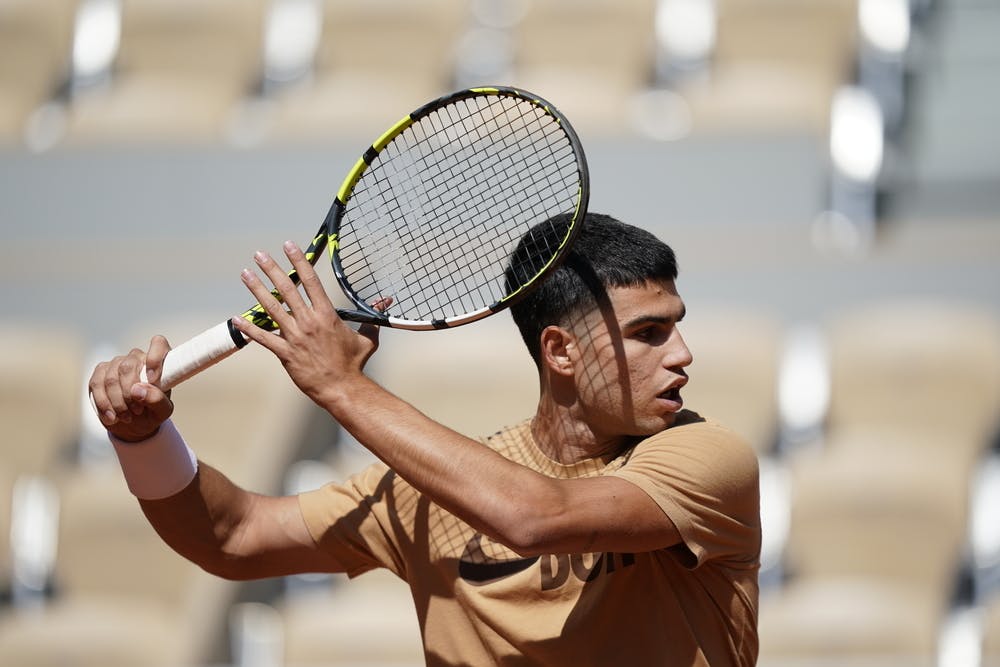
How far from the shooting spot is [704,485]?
2.13 m

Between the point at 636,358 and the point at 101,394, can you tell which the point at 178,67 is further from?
the point at 636,358

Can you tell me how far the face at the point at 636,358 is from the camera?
7.25 ft

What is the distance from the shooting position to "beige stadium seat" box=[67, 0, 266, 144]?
292 inches

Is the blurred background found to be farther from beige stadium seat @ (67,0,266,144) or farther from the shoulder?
the shoulder

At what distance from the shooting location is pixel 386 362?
19.6 feet

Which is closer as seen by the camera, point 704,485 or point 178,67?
point 704,485

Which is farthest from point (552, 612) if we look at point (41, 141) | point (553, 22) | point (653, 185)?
point (41, 141)

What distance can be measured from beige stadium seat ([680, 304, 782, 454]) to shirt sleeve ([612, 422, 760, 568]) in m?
→ 3.19

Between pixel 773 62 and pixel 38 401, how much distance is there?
3.85m

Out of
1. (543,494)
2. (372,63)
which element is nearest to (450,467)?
(543,494)

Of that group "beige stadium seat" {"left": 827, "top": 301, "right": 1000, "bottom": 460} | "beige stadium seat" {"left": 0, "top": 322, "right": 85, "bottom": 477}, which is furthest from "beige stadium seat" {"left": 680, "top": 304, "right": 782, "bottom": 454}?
"beige stadium seat" {"left": 0, "top": 322, "right": 85, "bottom": 477}

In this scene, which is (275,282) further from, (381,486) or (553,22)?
(553,22)

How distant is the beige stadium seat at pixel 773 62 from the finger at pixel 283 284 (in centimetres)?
496

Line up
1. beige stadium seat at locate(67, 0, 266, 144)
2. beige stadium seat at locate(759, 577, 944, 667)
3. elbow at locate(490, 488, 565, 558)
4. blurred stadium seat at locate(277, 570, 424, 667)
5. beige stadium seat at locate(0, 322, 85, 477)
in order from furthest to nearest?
beige stadium seat at locate(67, 0, 266, 144) < beige stadium seat at locate(0, 322, 85, 477) < blurred stadium seat at locate(277, 570, 424, 667) < beige stadium seat at locate(759, 577, 944, 667) < elbow at locate(490, 488, 565, 558)
